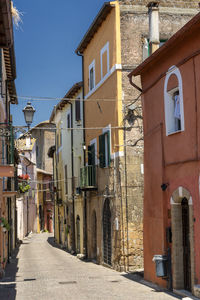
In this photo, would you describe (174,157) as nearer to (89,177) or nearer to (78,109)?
(89,177)

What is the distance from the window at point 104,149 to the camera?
20562mm

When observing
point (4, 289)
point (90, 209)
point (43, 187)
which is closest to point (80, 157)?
point (90, 209)

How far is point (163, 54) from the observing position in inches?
536

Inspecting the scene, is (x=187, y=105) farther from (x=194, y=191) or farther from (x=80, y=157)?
(x=80, y=157)

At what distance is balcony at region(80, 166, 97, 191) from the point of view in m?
22.8

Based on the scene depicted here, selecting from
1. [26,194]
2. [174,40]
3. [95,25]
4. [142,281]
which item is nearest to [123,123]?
[95,25]

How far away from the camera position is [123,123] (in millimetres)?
19219

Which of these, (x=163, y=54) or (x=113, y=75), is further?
(x=113, y=75)

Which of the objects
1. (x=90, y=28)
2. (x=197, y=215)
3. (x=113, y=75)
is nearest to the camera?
(x=197, y=215)

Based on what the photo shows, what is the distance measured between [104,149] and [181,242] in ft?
28.6

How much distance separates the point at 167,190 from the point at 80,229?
14893mm

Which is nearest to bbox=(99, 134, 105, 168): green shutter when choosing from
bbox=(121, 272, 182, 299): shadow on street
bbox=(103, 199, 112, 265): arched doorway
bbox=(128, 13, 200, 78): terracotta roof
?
bbox=(103, 199, 112, 265): arched doorway

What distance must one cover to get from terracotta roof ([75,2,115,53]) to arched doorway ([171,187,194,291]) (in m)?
9.63

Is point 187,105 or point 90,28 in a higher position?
point 90,28
